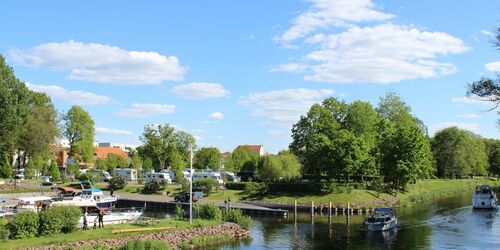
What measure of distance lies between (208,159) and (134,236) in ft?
310

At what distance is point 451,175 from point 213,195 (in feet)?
247

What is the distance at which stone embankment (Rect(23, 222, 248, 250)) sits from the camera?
3322cm

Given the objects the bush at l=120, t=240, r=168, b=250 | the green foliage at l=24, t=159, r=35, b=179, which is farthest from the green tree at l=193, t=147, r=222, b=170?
the bush at l=120, t=240, r=168, b=250

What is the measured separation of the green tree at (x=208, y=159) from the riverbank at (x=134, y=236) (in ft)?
279

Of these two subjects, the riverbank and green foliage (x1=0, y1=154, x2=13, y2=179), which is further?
green foliage (x1=0, y1=154, x2=13, y2=179)

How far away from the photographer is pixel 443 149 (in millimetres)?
121375

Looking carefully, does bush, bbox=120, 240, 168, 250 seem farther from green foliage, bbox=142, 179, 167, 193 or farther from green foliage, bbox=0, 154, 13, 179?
green foliage, bbox=0, 154, 13, 179

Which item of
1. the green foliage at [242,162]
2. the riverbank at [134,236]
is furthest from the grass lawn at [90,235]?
the green foliage at [242,162]

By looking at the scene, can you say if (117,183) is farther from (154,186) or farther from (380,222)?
(380,222)

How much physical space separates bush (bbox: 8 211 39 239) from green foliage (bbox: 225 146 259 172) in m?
83.6

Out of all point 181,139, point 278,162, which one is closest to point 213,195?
point 278,162

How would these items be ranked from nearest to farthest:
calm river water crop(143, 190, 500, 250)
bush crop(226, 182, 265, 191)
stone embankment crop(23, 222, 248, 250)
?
stone embankment crop(23, 222, 248, 250) → calm river water crop(143, 190, 500, 250) → bush crop(226, 182, 265, 191)

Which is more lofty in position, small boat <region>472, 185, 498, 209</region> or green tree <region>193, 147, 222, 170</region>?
green tree <region>193, 147, 222, 170</region>

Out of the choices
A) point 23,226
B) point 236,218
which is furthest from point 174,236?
point 23,226
